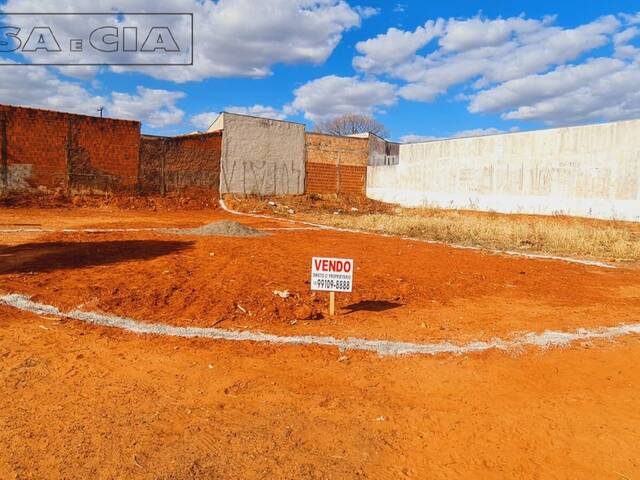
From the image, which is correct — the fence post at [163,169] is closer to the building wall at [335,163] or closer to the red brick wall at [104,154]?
the red brick wall at [104,154]

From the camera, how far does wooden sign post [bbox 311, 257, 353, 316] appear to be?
548 centimetres

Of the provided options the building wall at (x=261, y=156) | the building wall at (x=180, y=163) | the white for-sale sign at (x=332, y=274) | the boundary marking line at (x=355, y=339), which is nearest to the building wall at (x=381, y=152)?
the building wall at (x=261, y=156)

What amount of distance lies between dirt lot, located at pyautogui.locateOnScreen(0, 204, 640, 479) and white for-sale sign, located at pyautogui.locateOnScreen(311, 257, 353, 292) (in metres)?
0.42

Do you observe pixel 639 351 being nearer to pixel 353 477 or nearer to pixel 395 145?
pixel 353 477

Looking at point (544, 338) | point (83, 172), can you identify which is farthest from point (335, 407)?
point (83, 172)

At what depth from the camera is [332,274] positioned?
5500mm

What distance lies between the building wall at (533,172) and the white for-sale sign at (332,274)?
16390 millimetres

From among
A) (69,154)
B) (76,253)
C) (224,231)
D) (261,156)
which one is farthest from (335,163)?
(76,253)

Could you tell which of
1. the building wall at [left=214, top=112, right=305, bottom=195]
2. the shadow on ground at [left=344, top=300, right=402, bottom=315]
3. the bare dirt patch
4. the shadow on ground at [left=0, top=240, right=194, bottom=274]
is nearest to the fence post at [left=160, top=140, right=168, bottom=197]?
the building wall at [left=214, top=112, right=305, bottom=195]

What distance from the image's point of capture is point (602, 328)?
560 centimetres

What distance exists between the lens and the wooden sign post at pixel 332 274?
5477 mm

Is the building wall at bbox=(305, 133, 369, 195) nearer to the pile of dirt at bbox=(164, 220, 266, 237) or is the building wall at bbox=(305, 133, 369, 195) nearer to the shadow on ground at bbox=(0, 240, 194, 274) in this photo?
the pile of dirt at bbox=(164, 220, 266, 237)

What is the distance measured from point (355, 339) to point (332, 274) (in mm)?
887

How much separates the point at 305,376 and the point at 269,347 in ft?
2.53
